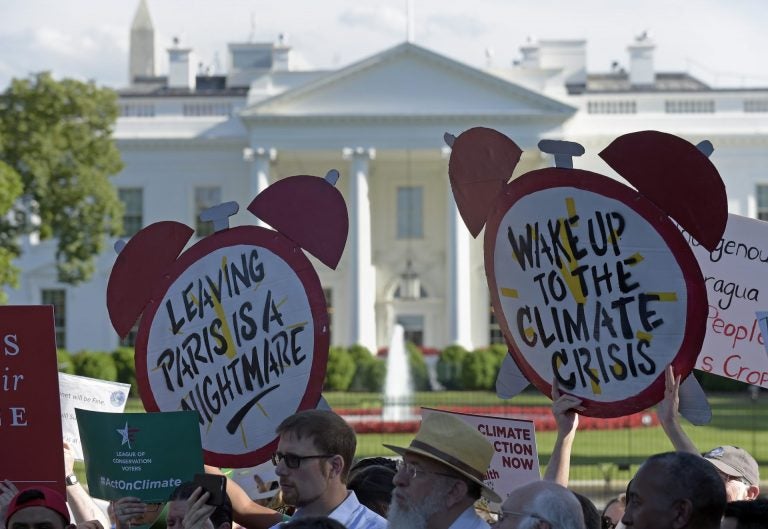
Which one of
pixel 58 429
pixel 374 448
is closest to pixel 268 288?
pixel 58 429

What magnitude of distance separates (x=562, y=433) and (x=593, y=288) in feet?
1.70

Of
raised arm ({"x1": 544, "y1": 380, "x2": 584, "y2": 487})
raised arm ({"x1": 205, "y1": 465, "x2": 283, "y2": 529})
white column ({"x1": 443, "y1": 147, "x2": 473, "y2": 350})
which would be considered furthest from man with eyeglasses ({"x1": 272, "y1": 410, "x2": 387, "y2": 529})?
white column ({"x1": 443, "y1": 147, "x2": 473, "y2": 350})

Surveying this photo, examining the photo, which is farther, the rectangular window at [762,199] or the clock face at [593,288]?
the rectangular window at [762,199]

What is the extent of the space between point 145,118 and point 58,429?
4795 cm

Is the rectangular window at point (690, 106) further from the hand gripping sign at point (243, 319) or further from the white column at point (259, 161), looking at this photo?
the hand gripping sign at point (243, 319)

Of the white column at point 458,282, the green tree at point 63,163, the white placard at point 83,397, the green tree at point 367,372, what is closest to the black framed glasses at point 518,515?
the white placard at point 83,397

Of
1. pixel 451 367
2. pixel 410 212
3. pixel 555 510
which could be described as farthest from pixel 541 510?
pixel 410 212

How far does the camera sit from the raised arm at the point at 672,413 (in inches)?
183

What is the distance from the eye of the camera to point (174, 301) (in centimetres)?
563

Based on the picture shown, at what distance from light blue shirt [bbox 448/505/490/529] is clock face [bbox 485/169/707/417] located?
801 millimetres

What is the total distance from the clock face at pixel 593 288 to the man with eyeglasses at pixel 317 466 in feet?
2.72

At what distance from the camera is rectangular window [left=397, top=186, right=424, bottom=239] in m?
52.3

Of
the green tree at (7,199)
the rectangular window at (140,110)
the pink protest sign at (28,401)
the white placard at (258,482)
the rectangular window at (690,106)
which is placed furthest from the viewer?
the rectangular window at (140,110)

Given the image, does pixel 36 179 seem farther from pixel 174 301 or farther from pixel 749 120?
pixel 174 301
